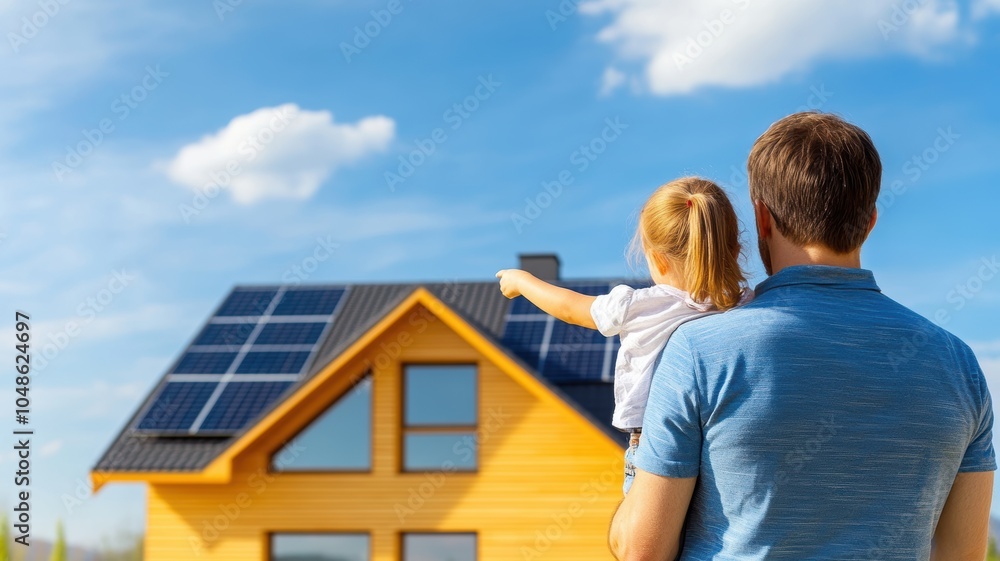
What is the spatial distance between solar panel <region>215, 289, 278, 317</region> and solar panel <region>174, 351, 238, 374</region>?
128cm

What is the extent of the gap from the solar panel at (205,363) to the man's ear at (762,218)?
13758 millimetres

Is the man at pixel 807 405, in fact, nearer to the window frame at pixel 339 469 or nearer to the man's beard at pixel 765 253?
the man's beard at pixel 765 253

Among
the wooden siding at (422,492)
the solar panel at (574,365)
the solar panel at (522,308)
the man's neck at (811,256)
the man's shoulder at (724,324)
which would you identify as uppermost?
the solar panel at (522,308)

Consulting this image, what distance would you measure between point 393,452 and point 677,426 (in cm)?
1228

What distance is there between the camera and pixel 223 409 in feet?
47.4

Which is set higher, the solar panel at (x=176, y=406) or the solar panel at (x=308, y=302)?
the solar panel at (x=308, y=302)

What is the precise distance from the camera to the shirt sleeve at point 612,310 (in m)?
2.51

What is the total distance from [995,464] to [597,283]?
1482cm

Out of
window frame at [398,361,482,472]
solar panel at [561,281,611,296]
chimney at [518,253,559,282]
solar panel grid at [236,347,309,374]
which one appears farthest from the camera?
chimney at [518,253,559,282]

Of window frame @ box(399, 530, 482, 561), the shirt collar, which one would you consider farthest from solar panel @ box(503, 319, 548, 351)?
the shirt collar

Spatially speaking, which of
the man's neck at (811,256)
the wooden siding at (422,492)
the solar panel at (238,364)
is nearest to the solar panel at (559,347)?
the wooden siding at (422,492)

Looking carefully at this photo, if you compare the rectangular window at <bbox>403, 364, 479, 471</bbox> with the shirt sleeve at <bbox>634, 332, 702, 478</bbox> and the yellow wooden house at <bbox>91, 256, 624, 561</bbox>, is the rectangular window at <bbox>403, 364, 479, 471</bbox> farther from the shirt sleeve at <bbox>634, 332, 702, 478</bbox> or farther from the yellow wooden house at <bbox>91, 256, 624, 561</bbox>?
the shirt sleeve at <bbox>634, 332, 702, 478</bbox>

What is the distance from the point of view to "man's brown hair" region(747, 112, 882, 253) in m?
2.00

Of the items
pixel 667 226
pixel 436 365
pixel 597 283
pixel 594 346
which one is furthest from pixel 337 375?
pixel 667 226
